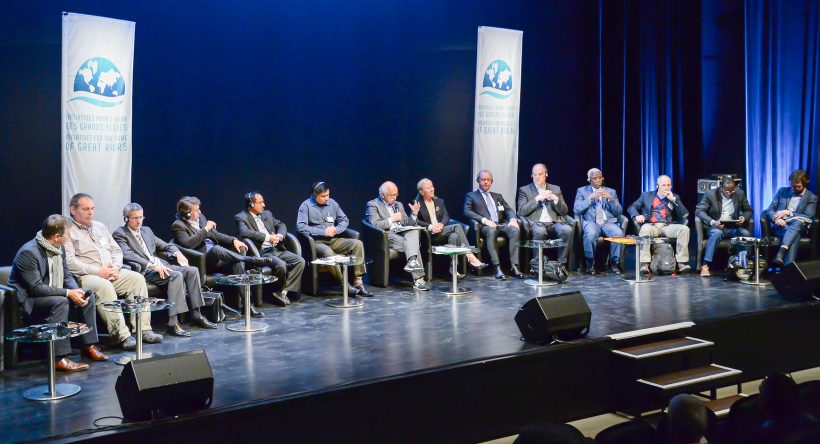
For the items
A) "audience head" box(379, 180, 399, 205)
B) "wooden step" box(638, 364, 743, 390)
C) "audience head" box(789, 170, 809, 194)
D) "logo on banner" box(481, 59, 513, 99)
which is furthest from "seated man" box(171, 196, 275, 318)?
"audience head" box(789, 170, 809, 194)

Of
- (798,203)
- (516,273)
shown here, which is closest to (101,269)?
(516,273)

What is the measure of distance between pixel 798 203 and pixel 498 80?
317cm

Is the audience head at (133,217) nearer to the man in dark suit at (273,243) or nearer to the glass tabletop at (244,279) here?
the glass tabletop at (244,279)

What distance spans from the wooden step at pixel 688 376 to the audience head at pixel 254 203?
3666mm

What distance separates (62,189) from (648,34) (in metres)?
6.40

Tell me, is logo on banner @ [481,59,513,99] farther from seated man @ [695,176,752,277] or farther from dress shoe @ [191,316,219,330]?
dress shoe @ [191,316,219,330]

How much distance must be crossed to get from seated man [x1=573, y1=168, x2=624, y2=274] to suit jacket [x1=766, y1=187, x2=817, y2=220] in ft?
4.72

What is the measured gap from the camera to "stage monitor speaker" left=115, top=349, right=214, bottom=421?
13.6 ft

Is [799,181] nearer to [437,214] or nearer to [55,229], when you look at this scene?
[437,214]

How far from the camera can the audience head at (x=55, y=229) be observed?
5.51 metres

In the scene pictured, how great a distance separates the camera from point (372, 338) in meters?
6.05

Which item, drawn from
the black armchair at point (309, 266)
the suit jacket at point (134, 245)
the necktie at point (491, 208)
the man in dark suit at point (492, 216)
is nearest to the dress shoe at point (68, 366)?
the suit jacket at point (134, 245)

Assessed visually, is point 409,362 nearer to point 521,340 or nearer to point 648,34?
point 521,340

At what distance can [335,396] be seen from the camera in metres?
4.65
